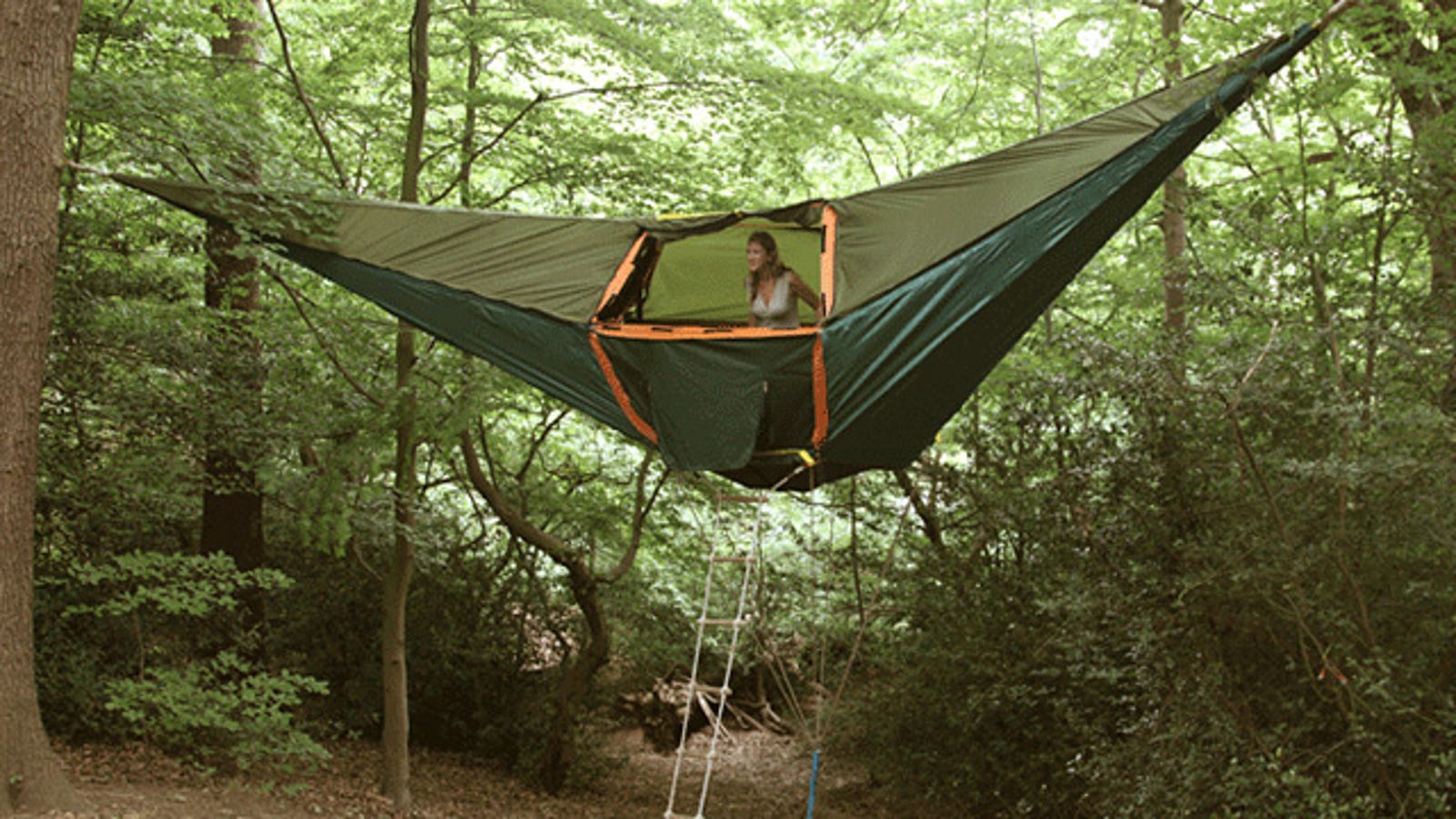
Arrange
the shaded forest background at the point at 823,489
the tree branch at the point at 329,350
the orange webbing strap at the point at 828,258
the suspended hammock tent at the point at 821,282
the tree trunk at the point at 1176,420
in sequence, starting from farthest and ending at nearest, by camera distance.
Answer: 1. the tree branch at the point at 329,350
2. the tree trunk at the point at 1176,420
3. the orange webbing strap at the point at 828,258
4. the shaded forest background at the point at 823,489
5. the suspended hammock tent at the point at 821,282

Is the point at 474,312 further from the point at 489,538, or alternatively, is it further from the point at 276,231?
the point at 489,538

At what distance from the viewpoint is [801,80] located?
14.9ft

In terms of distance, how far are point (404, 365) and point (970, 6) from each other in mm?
3424

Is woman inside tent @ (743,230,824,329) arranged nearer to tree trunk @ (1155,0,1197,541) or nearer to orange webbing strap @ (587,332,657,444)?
orange webbing strap @ (587,332,657,444)

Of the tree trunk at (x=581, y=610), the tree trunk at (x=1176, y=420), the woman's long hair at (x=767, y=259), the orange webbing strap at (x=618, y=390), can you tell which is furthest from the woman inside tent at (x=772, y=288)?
the tree trunk at (x=581, y=610)

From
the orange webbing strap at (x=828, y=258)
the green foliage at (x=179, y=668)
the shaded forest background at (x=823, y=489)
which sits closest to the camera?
the shaded forest background at (x=823, y=489)

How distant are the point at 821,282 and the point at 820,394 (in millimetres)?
355

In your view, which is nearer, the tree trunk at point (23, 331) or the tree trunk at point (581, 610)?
the tree trunk at point (23, 331)

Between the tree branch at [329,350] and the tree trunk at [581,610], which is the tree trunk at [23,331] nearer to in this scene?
the tree branch at [329,350]

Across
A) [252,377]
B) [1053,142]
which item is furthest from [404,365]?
[1053,142]

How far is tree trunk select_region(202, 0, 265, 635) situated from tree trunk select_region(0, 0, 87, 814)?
27.6 inches

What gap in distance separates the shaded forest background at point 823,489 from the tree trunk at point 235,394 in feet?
0.07

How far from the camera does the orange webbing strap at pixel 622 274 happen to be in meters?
3.33

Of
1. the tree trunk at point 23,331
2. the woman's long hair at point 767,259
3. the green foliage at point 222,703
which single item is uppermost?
the woman's long hair at point 767,259
